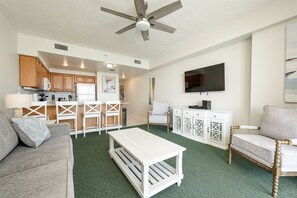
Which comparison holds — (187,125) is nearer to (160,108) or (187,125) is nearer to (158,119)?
(158,119)

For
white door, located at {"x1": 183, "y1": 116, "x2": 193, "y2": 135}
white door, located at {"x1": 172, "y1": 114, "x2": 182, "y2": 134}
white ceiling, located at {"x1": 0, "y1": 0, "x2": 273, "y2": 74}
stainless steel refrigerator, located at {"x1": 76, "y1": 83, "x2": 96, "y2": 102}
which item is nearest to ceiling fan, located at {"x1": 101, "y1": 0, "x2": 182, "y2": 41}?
white ceiling, located at {"x1": 0, "y1": 0, "x2": 273, "y2": 74}

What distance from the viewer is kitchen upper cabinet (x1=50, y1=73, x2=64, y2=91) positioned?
488cm

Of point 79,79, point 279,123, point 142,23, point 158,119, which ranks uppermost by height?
point 142,23

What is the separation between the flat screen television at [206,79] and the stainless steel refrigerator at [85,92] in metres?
4.01

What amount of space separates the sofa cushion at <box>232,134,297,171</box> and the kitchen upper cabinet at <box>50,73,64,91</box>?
591cm

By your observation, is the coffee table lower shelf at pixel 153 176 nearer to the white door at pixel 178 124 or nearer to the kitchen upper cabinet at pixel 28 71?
the white door at pixel 178 124

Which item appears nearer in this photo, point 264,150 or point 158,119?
point 264,150

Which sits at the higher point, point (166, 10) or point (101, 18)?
point (101, 18)

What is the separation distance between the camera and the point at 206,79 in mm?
3137

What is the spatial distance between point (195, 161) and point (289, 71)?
2025mm

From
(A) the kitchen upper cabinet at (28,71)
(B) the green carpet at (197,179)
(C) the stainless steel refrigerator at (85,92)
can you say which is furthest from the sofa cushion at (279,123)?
(C) the stainless steel refrigerator at (85,92)

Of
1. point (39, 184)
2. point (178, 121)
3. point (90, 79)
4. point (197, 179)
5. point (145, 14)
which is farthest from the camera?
point (90, 79)

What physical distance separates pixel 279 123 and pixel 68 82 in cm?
631

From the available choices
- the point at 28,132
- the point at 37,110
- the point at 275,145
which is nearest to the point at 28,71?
the point at 37,110
